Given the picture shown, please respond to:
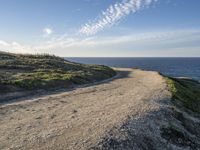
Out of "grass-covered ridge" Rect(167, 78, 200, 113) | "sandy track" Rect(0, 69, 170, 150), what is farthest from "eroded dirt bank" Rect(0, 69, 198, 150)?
"grass-covered ridge" Rect(167, 78, 200, 113)

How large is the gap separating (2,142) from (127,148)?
602 centimetres

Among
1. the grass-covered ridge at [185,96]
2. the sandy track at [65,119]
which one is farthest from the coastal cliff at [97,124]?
the grass-covered ridge at [185,96]

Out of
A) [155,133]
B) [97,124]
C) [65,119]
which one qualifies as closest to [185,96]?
[155,133]

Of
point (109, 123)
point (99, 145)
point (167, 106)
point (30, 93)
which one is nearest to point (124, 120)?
point (109, 123)

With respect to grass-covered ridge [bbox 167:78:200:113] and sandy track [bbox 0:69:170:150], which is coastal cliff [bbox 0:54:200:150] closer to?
sandy track [bbox 0:69:170:150]

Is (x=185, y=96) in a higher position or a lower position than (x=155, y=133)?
lower

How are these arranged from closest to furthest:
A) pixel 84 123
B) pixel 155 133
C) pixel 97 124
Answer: pixel 97 124, pixel 84 123, pixel 155 133

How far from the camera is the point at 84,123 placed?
59.7ft

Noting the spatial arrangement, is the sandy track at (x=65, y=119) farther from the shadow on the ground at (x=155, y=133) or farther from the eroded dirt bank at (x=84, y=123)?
the shadow on the ground at (x=155, y=133)

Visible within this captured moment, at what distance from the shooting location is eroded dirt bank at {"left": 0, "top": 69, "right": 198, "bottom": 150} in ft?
49.1

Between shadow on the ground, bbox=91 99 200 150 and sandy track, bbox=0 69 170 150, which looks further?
shadow on the ground, bbox=91 99 200 150

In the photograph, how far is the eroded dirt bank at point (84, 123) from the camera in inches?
590

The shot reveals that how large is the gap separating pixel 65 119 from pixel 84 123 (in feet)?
5.01

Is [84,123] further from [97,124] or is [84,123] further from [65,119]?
[65,119]
